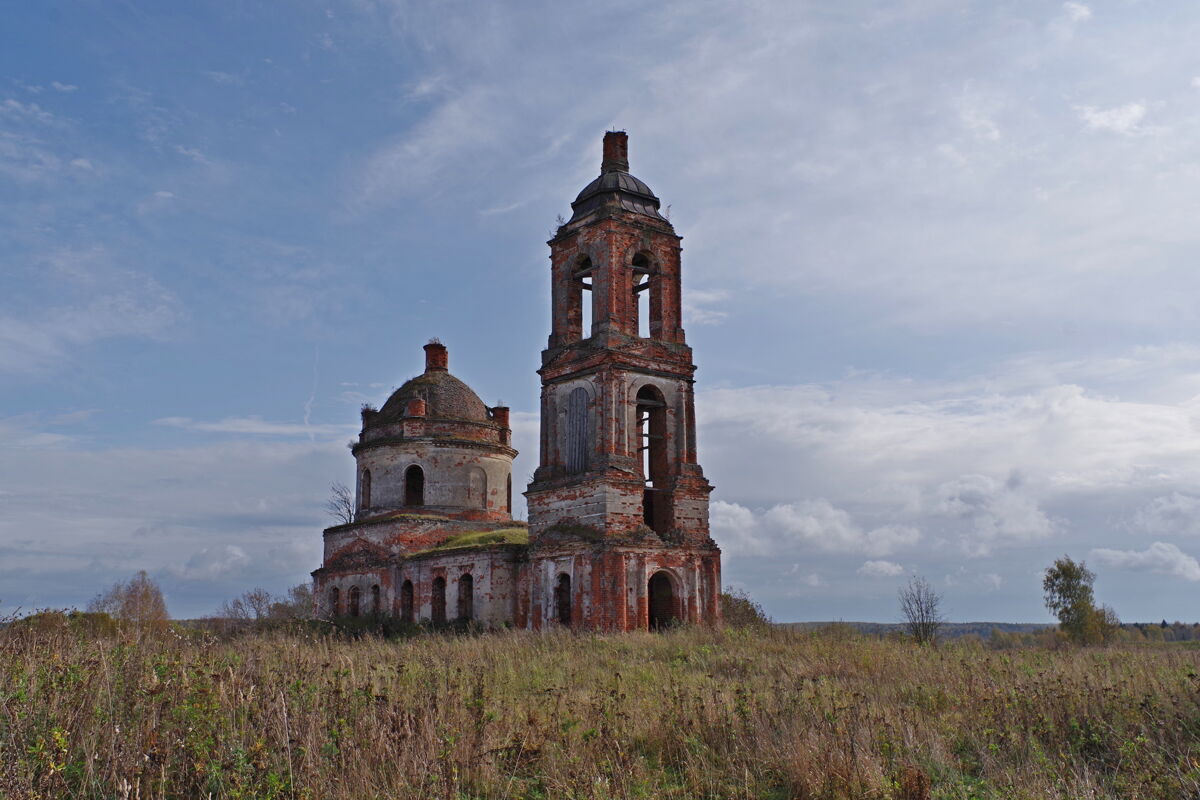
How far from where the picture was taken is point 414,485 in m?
33.4

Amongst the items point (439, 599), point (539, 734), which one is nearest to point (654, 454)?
point (439, 599)

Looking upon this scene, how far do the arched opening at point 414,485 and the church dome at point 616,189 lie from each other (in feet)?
36.8

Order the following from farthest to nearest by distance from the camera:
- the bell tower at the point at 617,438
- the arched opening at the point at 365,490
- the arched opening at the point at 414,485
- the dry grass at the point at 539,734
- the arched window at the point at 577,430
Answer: the arched opening at the point at 365,490, the arched opening at the point at 414,485, the arched window at the point at 577,430, the bell tower at the point at 617,438, the dry grass at the point at 539,734

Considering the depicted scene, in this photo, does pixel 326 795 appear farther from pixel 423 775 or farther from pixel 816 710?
pixel 816 710

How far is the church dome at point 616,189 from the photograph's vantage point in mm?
27000

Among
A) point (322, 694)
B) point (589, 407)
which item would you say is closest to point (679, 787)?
point (322, 694)

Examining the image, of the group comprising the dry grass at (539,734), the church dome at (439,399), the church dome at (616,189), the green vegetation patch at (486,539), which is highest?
the church dome at (616,189)

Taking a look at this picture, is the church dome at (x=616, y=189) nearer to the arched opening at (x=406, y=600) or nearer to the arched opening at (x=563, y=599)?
the arched opening at (x=563, y=599)

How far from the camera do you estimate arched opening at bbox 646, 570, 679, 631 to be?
2477cm

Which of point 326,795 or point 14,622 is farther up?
point 14,622

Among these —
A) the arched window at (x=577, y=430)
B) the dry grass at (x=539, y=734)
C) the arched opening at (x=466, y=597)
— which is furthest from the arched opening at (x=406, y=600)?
the dry grass at (x=539, y=734)

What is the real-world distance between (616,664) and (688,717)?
5532 millimetres

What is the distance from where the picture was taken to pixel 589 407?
25.5 m

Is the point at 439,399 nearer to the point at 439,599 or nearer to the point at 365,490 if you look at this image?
the point at 365,490
